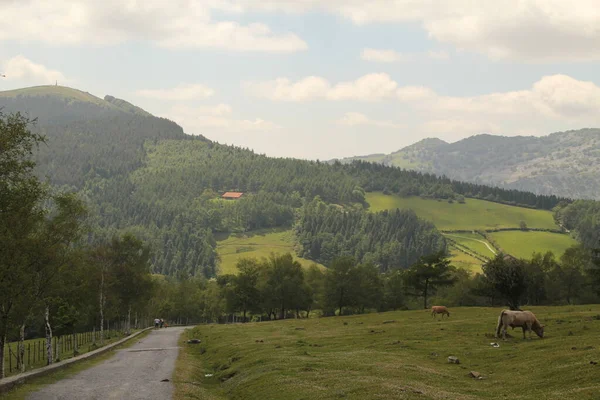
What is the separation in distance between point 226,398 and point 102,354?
1340 inches

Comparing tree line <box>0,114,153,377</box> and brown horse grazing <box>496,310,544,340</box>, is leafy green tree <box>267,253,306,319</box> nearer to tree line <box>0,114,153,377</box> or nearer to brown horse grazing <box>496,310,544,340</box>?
tree line <box>0,114,153,377</box>

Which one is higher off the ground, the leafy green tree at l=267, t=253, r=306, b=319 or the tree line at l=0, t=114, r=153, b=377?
the tree line at l=0, t=114, r=153, b=377

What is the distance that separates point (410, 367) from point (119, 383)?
789 inches

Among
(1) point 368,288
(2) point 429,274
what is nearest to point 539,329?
(2) point 429,274

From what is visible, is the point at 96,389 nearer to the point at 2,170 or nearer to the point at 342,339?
the point at 2,170

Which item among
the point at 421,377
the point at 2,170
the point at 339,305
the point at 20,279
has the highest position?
the point at 2,170

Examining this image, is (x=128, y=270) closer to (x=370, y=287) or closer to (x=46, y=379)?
(x=46, y=379)

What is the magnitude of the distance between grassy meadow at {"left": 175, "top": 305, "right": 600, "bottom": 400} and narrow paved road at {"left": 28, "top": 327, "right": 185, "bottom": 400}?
150 centimetres

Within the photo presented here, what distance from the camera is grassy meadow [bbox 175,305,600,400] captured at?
28188mm

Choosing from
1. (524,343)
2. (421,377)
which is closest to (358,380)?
(421,377)

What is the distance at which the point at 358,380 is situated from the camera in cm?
3127

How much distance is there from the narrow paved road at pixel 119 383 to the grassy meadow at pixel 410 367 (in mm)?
1504

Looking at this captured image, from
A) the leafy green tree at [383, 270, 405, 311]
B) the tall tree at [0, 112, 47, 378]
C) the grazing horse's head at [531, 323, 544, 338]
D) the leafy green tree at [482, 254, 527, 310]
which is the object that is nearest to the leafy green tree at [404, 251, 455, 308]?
the leafy green tree at [383, 270, 405, 311]

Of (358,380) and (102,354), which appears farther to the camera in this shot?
(102,354)
